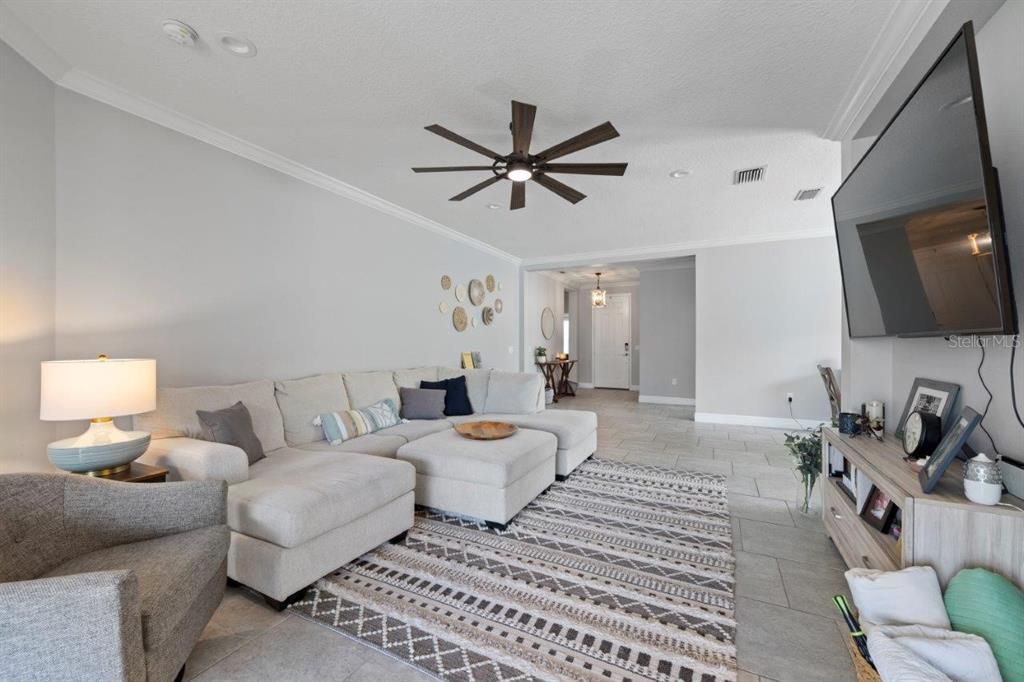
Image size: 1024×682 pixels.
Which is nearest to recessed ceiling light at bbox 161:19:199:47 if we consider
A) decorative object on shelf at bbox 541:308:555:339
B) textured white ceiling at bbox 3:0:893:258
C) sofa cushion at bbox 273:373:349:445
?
textured white ceiling at bbox 3:0:893:258

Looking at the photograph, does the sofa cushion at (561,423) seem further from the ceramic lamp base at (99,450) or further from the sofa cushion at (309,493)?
the ceramic lamp base at (99,450)

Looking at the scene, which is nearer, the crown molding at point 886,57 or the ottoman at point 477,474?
the crown molding at point 886,57

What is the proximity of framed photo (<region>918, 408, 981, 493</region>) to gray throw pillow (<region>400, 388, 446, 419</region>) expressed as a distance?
3.18 metres

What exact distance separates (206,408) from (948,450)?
11.1 feet

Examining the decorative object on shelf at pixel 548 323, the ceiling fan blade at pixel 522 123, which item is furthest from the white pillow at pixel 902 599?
the decorative object on shelf at pixel 548 323

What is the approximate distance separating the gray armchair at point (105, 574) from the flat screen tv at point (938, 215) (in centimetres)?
256

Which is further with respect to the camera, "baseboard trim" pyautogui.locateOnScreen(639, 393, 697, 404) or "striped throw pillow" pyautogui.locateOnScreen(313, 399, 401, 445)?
"baseboard trim" pyautogui.locateOnScreen(639, 393, 697, 404)

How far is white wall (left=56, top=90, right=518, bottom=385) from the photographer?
2.19m

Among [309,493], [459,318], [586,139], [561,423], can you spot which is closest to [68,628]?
[309,493]

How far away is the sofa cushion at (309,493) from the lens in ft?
5.77

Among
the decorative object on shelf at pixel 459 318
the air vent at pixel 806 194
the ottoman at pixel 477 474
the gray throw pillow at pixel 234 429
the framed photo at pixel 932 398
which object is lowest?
the ottoman at pixel 477 474

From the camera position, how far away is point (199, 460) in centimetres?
194

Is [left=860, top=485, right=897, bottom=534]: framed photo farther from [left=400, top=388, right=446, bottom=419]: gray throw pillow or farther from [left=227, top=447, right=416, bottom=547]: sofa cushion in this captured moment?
[left=400, top=388, right=446, bottom=419]: gray throw pillow

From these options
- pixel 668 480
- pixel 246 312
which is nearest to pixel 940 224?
pixel 668 480
